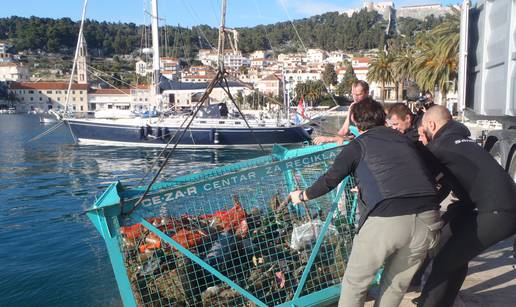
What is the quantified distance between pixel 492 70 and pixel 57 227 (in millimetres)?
9056

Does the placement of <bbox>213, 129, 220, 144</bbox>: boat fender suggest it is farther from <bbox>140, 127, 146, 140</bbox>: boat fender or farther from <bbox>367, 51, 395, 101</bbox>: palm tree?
<bbox>367, 51, 395, 101</bbox>: palm tree

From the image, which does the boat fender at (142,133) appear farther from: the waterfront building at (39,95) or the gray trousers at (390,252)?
the waterfront building at (39,95)

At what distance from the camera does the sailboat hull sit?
28.9 metres

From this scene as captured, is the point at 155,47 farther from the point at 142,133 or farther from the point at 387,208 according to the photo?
the point at 387,208

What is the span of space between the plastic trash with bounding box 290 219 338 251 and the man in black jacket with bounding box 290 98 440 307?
90 centimetres

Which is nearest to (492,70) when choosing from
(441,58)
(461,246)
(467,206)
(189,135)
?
(467,206)

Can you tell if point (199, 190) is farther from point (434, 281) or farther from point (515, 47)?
point (515, 47)

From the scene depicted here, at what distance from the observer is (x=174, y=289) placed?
358cm

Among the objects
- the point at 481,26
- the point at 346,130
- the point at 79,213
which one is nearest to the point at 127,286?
the point at 346,130

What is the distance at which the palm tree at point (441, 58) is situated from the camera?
1135 inches

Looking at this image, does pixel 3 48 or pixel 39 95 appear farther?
pixel 3 48

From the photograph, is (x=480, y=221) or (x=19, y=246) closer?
(x=480, y=221)

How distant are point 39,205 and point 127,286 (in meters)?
10.5

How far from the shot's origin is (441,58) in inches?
1152
